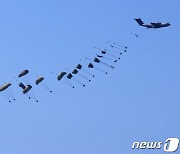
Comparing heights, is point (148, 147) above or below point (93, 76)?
below

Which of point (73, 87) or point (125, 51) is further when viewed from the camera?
point (125, 51)

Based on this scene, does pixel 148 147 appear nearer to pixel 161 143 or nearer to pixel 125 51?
pixel 161 143

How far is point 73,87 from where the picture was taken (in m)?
176

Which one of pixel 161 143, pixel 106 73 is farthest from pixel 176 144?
pixel 106 73

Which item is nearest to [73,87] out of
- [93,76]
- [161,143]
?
[93,76]

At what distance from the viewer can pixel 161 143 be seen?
185m

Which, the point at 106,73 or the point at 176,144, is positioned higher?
the point at 106,73

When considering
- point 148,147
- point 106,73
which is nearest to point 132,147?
point 148,147

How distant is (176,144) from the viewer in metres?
183

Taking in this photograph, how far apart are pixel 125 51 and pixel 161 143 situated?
107 ft

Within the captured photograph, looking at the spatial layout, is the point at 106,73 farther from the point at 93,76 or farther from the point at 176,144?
the point at 176,144

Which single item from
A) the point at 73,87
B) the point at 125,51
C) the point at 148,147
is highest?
the point at 125,51

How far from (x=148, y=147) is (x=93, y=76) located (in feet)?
97.5

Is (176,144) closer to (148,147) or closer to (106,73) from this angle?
(148,147)
